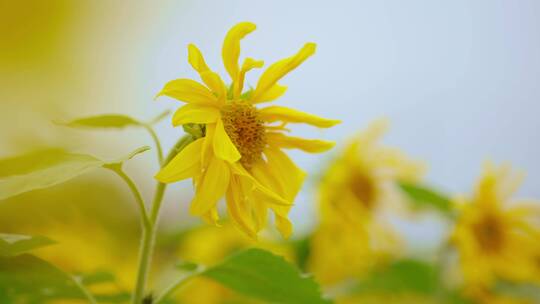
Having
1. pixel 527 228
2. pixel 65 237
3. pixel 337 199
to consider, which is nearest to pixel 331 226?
pixel 337 199

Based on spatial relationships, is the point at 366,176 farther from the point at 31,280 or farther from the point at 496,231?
the point at 31,280

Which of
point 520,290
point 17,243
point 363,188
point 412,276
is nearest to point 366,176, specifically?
point 363,188

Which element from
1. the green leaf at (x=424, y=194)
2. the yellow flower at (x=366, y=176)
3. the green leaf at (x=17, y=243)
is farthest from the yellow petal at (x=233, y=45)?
the yellow flower at (x=366, y=176)

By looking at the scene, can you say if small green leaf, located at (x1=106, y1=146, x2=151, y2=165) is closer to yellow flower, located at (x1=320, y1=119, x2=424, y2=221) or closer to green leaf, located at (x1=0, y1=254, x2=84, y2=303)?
green leaf, located at (x1=0, y1=254, x2=84, y2=303)

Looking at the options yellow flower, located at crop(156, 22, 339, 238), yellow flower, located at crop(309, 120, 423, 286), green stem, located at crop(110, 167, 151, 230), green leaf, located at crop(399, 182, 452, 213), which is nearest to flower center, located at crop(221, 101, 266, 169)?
yellow flower, located at crop(156, 22, 339, 238)

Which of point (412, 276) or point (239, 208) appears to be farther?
point (412, 276)

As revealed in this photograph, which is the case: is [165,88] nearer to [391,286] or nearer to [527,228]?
[391,286]
